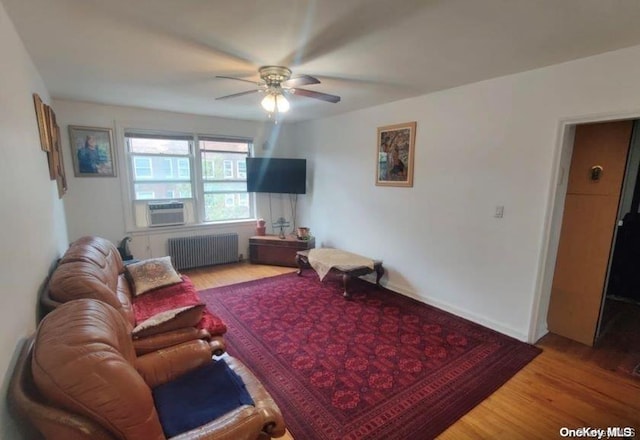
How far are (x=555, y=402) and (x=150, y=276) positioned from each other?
3.40 meters

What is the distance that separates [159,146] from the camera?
4.54 metres

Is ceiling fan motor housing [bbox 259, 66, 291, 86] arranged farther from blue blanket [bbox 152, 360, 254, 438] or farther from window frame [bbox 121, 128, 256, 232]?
window frame [bbox 121, 128, 256, 232]

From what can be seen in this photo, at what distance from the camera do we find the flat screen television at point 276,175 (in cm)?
513

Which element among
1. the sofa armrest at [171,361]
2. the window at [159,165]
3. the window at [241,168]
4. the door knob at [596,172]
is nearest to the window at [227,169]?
the window at [241,168]

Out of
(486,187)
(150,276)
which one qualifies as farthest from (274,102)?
(486,187)

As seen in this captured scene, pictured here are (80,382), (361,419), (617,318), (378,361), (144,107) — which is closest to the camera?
(80,382)

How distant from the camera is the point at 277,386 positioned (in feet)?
7.30

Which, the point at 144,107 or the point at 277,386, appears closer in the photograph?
Answer: the point at 277,386

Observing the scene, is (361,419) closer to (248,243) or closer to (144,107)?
(248,243)

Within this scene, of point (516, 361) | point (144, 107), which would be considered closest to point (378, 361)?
point (516, 361)

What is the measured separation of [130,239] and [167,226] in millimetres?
514

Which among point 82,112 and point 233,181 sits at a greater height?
point 82,112

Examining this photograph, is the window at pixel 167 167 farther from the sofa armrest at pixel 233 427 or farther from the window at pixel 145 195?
the sofa armrest at pixel 233 427

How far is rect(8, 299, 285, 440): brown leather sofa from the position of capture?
3.01ft
